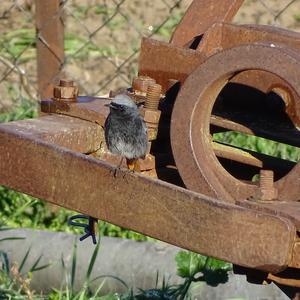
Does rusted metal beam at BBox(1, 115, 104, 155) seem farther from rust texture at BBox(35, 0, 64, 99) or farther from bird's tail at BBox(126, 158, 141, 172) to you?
rust texture at BBox(35, 0, 64, 99)

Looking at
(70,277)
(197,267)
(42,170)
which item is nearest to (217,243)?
(42,170)

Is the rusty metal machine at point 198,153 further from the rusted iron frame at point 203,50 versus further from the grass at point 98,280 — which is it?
the grass at point 98,280

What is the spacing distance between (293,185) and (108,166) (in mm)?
375

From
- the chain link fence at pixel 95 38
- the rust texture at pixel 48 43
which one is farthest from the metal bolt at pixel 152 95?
the chain link fence at pixel 95 38

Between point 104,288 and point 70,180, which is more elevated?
point 70,180

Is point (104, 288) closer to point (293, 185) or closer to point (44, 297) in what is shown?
point (44, 297)

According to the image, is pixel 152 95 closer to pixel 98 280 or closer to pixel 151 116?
pixel 151 116

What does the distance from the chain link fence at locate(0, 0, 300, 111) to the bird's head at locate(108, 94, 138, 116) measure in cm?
316

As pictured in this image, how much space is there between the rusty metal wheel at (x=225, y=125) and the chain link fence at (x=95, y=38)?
3.29m

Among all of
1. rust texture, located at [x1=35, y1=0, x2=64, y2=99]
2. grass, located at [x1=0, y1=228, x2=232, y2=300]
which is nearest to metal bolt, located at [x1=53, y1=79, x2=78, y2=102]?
grass, located at [x1=0, y1=228, x2=232, y2=300]

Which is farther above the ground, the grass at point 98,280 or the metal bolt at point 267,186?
the metal bolt at point 267,186

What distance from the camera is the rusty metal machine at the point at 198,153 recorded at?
6.16ft

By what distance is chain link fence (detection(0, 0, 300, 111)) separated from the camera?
6008 millimetres

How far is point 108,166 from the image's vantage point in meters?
2.01
